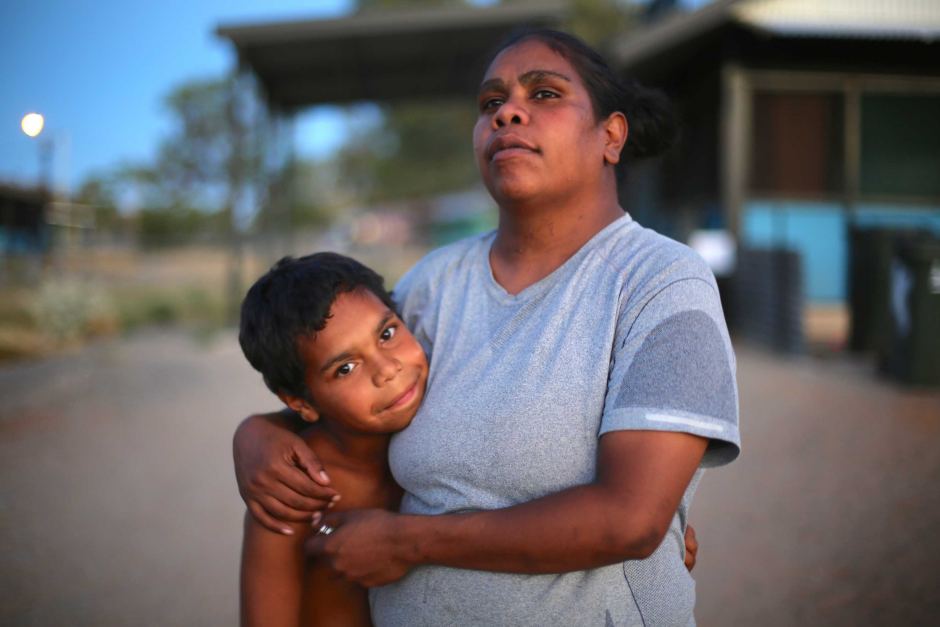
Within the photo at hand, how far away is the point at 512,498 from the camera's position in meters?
1.41

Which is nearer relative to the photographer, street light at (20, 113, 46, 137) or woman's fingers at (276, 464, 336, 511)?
woman's fingers at (276, 464, 336, 511)

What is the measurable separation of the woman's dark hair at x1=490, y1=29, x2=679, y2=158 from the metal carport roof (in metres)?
6.55

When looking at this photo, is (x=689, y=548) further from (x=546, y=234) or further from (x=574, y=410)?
(x=546, y=234)

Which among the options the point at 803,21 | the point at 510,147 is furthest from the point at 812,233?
the point at 510,147

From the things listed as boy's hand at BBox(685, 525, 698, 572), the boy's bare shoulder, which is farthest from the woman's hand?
boy's hand at BBox(685, 525, 698, 572)

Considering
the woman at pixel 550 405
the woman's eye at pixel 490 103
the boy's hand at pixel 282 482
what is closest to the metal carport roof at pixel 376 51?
the woman's eye at pixel 490 103

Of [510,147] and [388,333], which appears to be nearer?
[510,147]

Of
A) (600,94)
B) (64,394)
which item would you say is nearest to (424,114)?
(64,394)

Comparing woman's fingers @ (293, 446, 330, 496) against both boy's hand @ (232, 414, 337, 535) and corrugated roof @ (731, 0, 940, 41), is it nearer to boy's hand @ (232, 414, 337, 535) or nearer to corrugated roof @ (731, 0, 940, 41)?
boy's hand @ (232, 414, 337, 535)

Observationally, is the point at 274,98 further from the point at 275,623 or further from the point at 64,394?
the point at 275,623

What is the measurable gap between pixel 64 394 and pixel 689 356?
709cm

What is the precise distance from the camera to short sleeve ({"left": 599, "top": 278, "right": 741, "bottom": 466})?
4.13ft

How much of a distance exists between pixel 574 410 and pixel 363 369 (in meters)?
0.55

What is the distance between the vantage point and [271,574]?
170 cm
